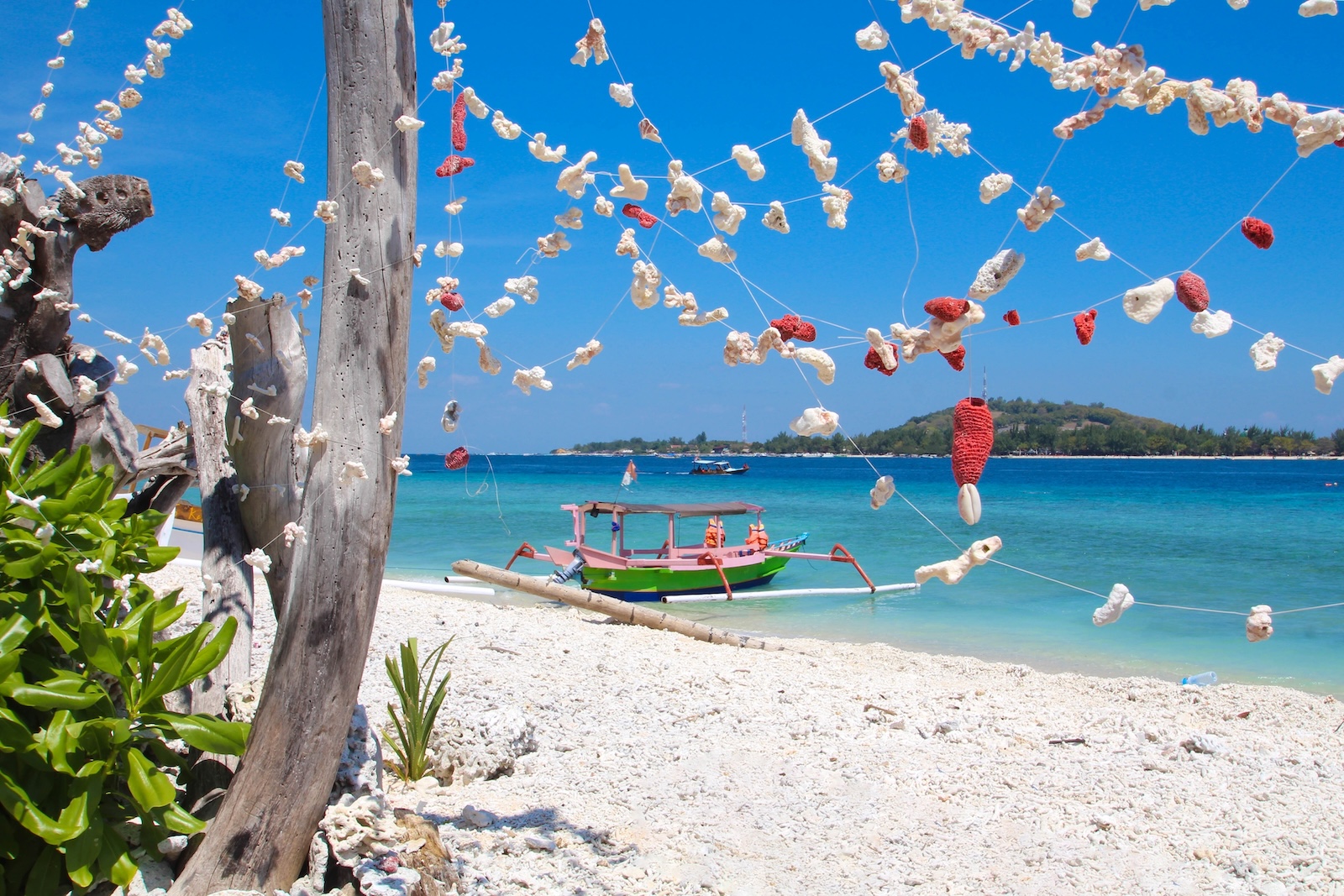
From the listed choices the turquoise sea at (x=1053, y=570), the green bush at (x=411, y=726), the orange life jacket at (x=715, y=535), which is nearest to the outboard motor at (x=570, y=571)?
the turquoise sea at (x=1053, y=570)

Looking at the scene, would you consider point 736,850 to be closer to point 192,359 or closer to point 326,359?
point 326,359

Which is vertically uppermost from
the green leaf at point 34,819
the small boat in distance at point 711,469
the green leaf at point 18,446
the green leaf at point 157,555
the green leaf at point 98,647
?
the green leaf at point 18,446

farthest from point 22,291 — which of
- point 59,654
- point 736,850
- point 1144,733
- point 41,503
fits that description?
point 1144,733

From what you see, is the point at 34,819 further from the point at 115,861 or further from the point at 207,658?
the point at 207,658

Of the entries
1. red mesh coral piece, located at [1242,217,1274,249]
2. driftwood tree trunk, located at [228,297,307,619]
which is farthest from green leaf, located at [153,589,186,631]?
red mesh coral piece, located at [1242,217,1274,249]

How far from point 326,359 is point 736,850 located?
2.46 meters

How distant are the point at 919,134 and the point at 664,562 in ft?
39.8

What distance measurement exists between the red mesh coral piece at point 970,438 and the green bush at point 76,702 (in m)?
2.09

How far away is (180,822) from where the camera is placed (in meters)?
2.09

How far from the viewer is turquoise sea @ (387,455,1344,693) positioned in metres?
10.1

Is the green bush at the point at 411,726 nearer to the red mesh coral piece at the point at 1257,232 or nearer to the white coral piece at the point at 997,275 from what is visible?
the white coral piece at the point at 997,275

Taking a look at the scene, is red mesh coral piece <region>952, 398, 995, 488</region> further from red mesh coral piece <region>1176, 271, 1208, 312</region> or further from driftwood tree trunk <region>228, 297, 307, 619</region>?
driftwood tree trunk <region>228, 297, 307, 619</region>

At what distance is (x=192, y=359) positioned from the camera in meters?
3.22

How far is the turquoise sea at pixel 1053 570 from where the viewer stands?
1014cm
